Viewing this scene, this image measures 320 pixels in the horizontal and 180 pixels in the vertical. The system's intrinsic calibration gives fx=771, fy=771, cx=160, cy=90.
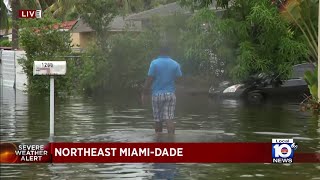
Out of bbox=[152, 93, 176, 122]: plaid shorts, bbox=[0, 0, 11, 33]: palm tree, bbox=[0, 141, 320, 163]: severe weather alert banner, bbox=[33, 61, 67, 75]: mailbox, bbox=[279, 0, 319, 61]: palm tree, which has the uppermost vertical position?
bbox=[0, 0, 11, 33]: palm tree

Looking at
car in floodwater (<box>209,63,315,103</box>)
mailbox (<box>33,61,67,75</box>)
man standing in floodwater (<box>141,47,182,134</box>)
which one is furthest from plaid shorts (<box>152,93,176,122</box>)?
car in floodwater (<box>209,63,315,103</box>)

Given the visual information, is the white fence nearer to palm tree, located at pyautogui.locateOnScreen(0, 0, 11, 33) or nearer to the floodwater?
the floodwater

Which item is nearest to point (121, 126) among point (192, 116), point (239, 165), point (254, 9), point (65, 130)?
point (65, 130)

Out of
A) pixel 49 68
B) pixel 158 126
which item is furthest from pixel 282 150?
pixel 158 126

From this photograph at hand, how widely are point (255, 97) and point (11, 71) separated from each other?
10.6 meters

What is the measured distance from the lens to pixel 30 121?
16.5 m

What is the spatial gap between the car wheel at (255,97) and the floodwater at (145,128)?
76 centimetres

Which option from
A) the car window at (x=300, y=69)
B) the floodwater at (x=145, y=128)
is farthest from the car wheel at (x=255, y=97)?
the car window at (x=300, y=69)

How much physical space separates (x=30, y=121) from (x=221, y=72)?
12.1 metres

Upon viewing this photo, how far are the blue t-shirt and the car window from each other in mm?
12510

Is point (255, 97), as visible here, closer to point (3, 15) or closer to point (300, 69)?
point (300, 69)

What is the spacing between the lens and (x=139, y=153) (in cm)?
837

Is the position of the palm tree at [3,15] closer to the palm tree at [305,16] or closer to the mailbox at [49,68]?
the palm tree at [305,16]

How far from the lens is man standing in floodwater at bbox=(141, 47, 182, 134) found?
503 inches
